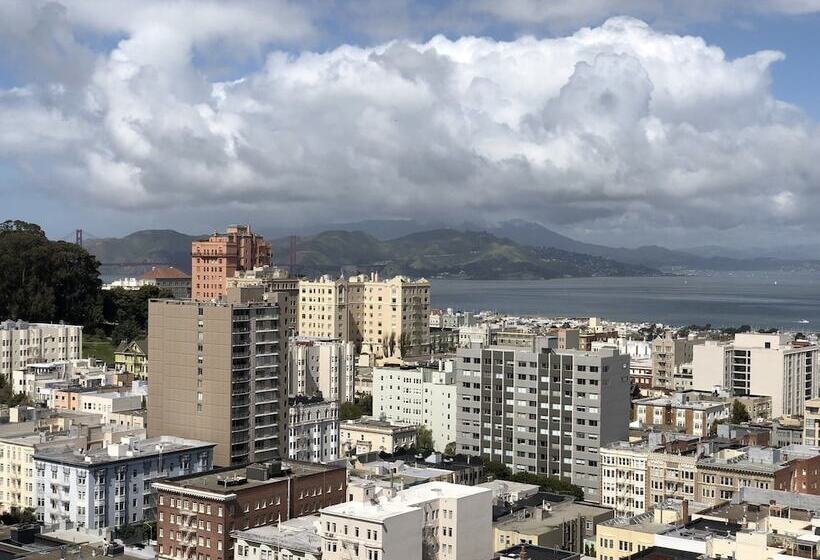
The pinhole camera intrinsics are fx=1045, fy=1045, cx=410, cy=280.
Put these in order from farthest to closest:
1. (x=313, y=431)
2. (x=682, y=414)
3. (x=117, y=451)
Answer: (x=682, y=414)
(x=313, y=431)
(x=117, y=451)

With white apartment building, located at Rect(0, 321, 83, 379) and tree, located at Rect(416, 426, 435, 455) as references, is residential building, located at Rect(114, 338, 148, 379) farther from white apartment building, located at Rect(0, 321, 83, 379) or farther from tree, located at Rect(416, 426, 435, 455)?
tree, located at Rect(416, 426, 435, 455)

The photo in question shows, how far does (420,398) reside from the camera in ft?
238

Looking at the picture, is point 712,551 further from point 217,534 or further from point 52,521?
point 52,521

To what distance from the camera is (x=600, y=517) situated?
43625mm

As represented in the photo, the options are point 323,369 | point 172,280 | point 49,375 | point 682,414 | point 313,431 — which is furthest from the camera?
point 172,280

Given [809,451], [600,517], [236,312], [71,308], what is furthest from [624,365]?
[71,308]

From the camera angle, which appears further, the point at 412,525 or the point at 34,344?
the point at 34,344

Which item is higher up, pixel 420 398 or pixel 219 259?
pixel 219 259

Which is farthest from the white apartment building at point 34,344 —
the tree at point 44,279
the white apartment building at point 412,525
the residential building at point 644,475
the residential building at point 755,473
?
the residential building at point 755,473

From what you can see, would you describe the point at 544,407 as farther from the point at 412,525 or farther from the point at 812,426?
the point at 412,525

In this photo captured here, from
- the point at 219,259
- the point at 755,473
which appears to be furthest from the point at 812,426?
the point at 219,259

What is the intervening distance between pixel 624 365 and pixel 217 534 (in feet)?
98.1

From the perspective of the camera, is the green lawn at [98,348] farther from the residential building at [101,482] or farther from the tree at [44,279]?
the residential building at [101,482]

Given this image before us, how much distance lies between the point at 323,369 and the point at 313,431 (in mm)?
22682
